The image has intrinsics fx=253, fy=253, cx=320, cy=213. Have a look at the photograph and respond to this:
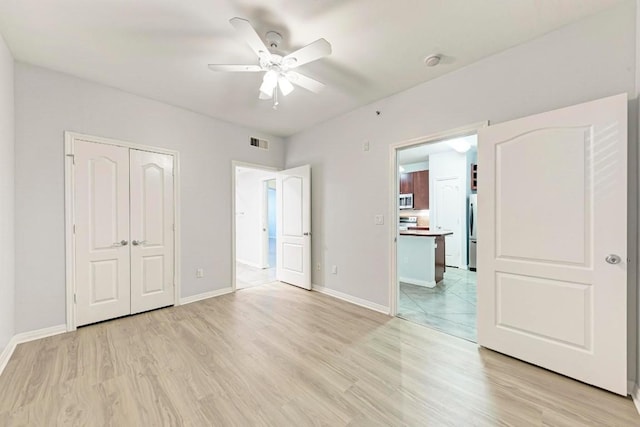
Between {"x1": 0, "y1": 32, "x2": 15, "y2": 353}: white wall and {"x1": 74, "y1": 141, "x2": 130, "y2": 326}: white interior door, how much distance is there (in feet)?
1.53

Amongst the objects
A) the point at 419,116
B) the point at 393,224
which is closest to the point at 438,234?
the point at 393,224

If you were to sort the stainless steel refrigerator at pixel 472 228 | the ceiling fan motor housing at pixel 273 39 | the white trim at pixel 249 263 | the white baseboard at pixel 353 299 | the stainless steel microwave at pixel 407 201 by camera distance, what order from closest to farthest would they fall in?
the ceiling fan motor housing at pixel 273 39, the white baseboard at pixel 353 299, the stainless steel refrigerator at pixel 472 228, the white trim at pixel 249 263, the stainless steel microwave at pixel 407 201

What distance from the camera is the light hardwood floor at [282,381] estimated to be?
1585 mm

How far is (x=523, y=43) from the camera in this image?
2230mm

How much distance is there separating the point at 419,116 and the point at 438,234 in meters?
2.21

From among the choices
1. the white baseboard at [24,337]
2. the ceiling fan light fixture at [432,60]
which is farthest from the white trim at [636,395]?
the white baseboard at [24,337]

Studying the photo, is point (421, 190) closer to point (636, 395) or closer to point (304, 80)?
point (304, 80)

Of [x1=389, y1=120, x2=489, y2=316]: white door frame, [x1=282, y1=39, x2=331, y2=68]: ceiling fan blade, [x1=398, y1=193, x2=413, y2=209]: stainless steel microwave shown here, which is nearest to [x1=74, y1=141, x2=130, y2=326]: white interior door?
[x1=282, y1=39, x2=331, y2=68]: ceiling fan blade

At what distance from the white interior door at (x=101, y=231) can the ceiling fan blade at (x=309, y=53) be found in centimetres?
244

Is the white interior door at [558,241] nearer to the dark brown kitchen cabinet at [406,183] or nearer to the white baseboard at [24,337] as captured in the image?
the white baseboard at [24,337]

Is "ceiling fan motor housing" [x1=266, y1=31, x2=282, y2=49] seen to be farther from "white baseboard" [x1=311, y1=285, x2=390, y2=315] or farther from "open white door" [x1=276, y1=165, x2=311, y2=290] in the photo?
"white baseboard" [x1=311, y1=285, x2=390, y2=315]

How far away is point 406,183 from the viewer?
6.98 metres

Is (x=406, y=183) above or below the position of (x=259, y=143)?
below

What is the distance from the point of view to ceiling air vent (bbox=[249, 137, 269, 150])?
4426mm
